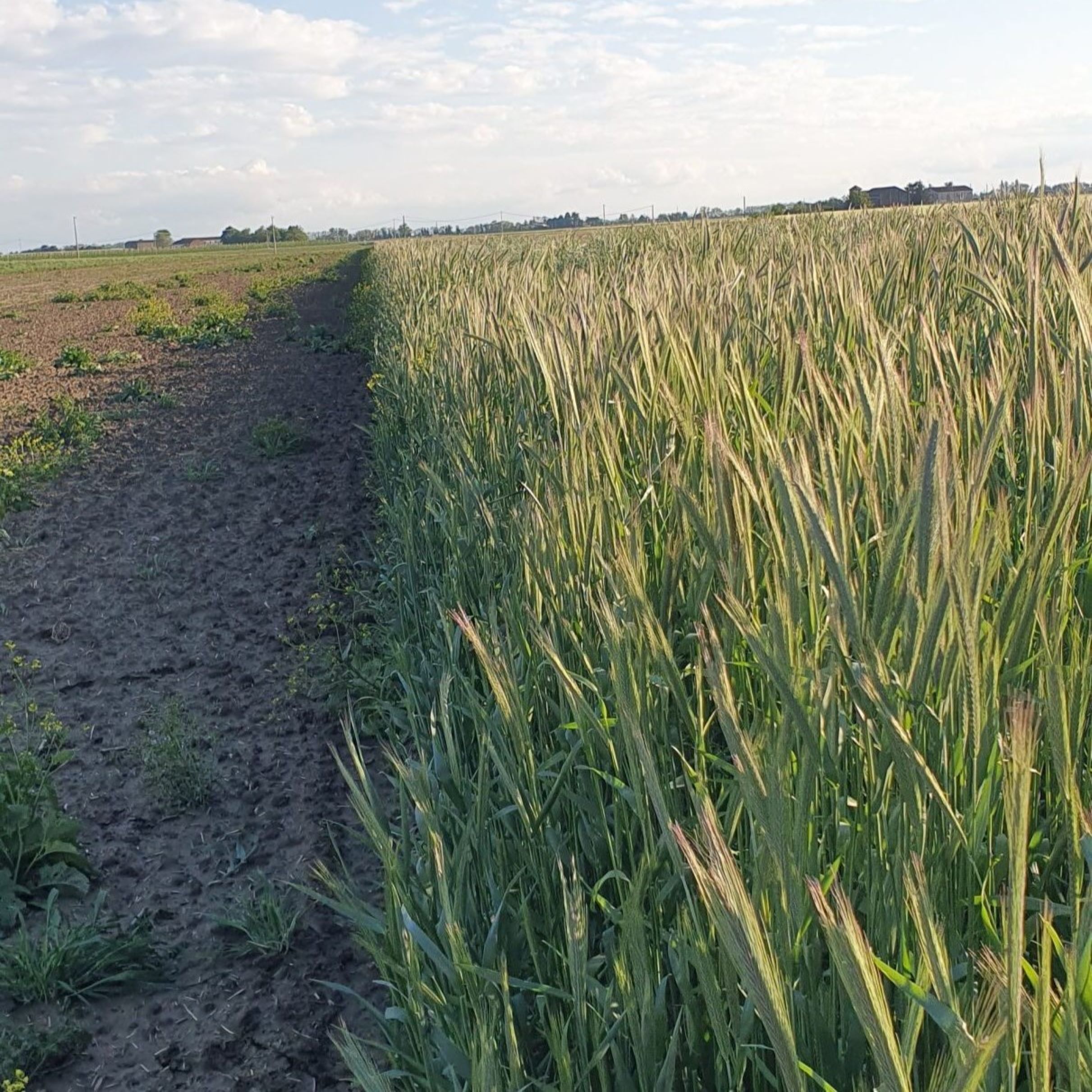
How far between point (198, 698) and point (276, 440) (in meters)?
3.50

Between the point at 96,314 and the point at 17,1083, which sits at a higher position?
the point at 96,314

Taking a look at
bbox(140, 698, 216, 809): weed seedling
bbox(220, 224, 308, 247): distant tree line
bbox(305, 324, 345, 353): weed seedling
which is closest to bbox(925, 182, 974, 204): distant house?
bbox(305, 324, 345, 353): weed seedling

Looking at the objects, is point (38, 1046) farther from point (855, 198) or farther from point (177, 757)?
point (855, 198)

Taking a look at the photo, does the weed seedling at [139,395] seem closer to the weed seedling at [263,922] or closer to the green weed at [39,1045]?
the weed seedling at [263,922]

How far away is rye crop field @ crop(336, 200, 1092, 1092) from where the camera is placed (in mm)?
782

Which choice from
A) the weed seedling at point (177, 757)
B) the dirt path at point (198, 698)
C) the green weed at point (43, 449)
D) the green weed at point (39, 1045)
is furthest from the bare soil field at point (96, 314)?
the green weed at point (39, 1045)

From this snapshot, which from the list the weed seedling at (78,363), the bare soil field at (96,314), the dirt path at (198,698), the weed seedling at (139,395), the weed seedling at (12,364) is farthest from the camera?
the weed seedling at (78,363)

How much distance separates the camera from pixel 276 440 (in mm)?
7047

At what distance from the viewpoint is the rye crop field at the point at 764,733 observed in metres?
0.78

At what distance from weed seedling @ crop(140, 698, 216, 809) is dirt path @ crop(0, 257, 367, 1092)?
4cm

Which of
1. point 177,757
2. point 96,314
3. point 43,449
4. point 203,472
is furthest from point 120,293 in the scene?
point 177,757

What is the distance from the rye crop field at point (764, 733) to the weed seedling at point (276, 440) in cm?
449

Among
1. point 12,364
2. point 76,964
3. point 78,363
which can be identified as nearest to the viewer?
A: point 76,964

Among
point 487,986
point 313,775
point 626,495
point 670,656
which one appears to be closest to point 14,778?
point 313,775
